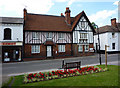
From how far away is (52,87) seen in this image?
214 inches

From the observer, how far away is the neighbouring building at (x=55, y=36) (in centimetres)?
1979

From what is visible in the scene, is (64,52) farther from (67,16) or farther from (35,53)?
(67,16)

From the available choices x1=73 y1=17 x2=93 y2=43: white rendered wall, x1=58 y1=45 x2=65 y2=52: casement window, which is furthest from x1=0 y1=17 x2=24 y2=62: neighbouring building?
x1=73 y1=17 x2=93 y2=43: white rendered wall

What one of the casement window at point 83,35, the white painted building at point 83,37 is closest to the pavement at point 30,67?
the white painted building at point 83,37

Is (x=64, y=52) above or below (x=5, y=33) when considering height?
below

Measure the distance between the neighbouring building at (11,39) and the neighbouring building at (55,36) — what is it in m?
1.18

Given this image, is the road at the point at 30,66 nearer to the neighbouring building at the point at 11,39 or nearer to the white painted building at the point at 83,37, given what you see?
the neighbouring building at the point at 11,39

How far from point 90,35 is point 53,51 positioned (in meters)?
10.7

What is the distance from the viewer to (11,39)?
59.3 feet

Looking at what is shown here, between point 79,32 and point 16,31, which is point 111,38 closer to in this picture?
point 79,32

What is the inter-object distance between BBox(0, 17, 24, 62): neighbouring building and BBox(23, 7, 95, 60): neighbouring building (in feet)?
3.86

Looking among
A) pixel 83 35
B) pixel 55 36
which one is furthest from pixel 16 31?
pixel 83 35

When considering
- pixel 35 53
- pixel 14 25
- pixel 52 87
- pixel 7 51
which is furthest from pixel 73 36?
pixel 52 87

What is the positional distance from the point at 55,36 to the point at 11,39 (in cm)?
901
